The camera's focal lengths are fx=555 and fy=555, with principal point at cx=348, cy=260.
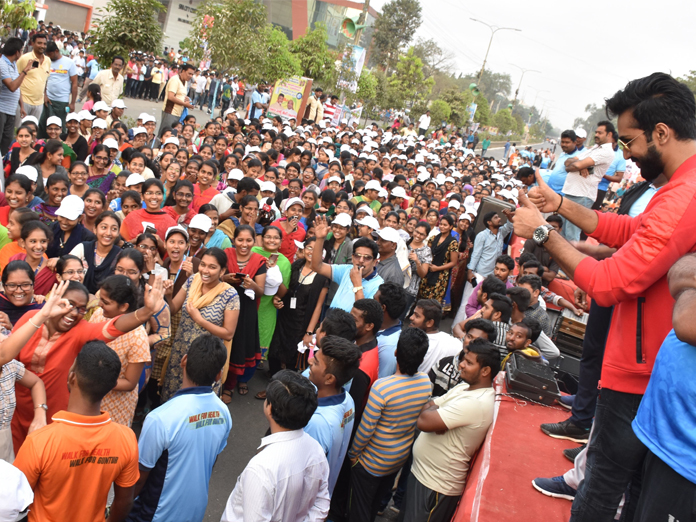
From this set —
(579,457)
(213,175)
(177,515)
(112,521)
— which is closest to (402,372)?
(579,457)

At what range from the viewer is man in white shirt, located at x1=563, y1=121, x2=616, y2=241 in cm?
730

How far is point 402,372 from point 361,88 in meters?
26.4

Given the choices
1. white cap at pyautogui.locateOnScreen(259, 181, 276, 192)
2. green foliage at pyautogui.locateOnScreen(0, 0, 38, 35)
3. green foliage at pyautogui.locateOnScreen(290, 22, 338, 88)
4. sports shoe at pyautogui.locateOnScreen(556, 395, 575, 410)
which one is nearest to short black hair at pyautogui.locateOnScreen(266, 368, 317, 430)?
sports shoe at pyautogui.locateOnScreen(556, 395, 575, 410)

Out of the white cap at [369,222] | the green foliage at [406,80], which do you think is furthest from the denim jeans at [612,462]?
the green foliage at [406,80]

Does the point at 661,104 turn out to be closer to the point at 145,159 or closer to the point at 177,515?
the point at 177,515

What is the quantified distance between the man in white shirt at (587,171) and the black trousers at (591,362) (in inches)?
168

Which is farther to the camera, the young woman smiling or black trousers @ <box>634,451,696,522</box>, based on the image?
the young woman smiling

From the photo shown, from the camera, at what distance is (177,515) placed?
3.00 meters

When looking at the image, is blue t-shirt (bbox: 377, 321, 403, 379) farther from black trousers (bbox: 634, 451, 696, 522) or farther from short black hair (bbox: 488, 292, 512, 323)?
black trousers (bbox: 634, 451, 696, 522)

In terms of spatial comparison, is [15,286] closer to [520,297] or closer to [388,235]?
[388,235]

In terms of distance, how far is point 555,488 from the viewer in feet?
9.80

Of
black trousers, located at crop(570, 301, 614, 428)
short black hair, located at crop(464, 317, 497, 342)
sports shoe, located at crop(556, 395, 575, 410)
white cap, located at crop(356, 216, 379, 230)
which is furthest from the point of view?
white cap, located at crop(356, 216, 379, 230)

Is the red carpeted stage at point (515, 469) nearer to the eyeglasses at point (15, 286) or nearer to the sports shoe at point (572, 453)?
the sports shoe at point (572, 453)

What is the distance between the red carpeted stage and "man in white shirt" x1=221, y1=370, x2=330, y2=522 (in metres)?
0.80
